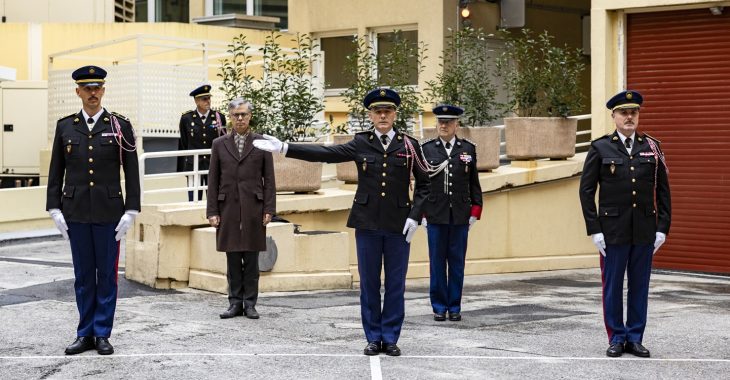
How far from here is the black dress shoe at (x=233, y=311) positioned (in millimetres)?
12086

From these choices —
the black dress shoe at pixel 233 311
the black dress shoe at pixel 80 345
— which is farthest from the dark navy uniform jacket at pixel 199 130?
the black dress shoe at pixel 80 345

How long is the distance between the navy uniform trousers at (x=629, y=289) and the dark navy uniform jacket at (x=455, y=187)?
2.48m

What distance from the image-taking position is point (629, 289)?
10.5 metres

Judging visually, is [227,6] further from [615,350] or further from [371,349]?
[615,350]

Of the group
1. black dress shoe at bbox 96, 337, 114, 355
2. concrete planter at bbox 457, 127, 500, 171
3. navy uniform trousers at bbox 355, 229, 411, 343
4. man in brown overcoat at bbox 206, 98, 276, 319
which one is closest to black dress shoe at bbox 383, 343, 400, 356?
navy uniform trousers at bbox 355, 229, 411, 343

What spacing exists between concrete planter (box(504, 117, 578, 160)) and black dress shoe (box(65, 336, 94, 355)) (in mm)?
8846

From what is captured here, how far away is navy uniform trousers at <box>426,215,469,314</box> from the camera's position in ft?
40.8

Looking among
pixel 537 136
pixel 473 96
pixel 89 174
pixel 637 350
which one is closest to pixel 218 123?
pixel 473 96

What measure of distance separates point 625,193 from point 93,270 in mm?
4274

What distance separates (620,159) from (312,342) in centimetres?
292

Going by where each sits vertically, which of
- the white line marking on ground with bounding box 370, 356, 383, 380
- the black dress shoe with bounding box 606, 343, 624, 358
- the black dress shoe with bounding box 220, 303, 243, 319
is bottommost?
the white line marking on ground with bounding box 370, 356, 383, 380

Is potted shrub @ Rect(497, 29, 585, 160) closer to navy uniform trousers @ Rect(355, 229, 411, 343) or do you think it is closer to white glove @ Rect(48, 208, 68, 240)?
navy uniform trousers @ Rect(355, 229, 411, 343)

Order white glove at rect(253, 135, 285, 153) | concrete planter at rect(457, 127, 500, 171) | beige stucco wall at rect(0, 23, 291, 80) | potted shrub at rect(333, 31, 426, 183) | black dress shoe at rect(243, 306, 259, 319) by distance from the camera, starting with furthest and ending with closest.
Answer: beige stucco wall at rect(0, 23, 291, 80) < concrete planter at rect(457, 127, 500, 171) < potted shrub at rect(333, 31, 426, 183) < black dress shoe at rect(243, 306, 259, 319) < white glove at rect(253, 135, 285, 153)

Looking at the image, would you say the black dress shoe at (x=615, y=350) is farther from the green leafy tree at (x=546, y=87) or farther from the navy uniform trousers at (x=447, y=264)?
the green leafy tree at (x=546, y=87)
